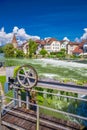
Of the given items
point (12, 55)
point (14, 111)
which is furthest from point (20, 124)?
point (12, 55)

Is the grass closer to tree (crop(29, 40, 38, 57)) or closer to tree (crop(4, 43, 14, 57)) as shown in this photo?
tree (crop(4, 43, 14, 57))

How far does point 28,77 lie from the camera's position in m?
4.74

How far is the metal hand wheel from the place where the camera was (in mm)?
4680

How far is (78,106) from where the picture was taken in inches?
195

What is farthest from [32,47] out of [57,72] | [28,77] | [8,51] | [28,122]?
[28,122]

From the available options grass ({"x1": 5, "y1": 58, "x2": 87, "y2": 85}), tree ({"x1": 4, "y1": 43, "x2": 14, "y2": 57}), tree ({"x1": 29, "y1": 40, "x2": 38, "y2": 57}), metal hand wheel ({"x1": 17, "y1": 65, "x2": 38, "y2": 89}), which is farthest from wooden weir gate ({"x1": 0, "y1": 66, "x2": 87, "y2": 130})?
tree ({"x1": 29, "y1": 40, "x2": 38, "y2": 57})

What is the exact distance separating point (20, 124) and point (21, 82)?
1.02 meters

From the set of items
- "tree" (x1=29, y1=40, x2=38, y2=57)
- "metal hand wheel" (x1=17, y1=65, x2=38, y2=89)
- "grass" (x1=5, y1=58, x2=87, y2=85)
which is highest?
"tree" (x1=29, y1=40, x2=38, y2=57)

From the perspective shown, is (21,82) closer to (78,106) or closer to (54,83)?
(54,83)

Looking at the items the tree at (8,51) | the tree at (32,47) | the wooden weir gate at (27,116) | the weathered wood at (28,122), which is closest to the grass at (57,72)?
the wooden weir gate at (27,116)

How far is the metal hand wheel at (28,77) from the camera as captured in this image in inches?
184

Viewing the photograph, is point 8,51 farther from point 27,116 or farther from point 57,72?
point 27,116

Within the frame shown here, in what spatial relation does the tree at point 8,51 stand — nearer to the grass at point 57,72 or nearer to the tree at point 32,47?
the tree at point 32,47

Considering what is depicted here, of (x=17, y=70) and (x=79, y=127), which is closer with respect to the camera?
(x=79, y=127)
